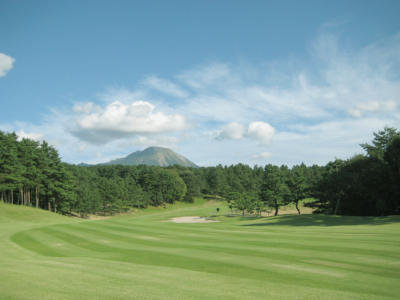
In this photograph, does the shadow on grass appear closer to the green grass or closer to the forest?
the forest

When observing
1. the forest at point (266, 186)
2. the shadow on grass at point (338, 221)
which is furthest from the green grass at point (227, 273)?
the forest at point (266, 186)

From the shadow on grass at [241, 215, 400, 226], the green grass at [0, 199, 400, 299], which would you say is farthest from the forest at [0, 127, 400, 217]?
the green grass at [0, 199, 400, 299]

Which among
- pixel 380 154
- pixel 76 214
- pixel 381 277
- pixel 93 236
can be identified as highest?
pixel 380 154

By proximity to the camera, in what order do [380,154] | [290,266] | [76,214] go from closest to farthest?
[290,266] → [380,154] → [76,214]

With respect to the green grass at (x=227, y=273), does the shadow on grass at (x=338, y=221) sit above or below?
below

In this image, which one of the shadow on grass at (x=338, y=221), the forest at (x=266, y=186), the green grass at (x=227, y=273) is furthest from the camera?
the forest at (x=266, y=186)

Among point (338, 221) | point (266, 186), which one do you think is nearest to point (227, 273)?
point (338, 221)

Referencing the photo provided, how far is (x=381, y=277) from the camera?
26.8 ft

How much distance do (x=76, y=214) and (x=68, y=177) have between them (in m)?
20.5

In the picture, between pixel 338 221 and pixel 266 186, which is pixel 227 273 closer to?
pixel 338 221

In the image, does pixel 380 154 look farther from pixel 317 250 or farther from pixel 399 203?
pixel 317 250

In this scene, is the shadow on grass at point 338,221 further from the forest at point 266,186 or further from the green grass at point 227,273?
the green grass at point 227,273

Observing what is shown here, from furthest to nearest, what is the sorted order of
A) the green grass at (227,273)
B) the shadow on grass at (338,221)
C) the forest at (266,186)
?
the forest at (266,186)
the shadow on grass at (338,221)
the green grass at (227,273)

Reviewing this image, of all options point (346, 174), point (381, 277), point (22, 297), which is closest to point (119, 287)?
point (22, 297)
